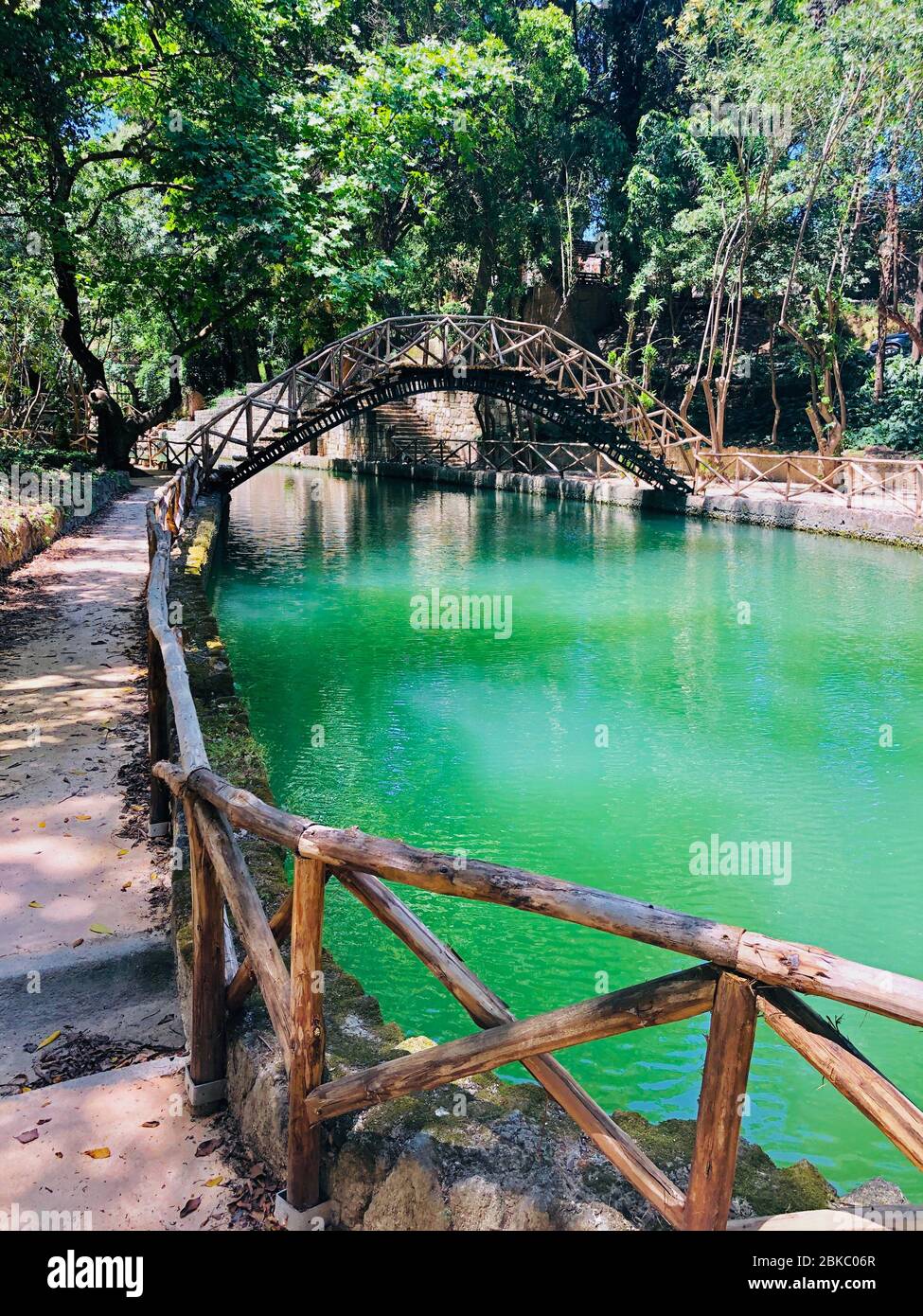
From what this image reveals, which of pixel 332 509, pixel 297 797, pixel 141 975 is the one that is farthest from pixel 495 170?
pixel 141 975

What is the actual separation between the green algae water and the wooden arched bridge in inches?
134

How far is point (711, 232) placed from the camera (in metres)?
27.0

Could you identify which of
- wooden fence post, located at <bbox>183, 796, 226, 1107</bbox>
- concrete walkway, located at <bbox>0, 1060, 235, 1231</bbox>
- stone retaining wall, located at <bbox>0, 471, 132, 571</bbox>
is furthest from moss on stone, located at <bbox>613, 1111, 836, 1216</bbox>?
stone retaining wall, located at <bbox>0, 471, 132, 571</bbox>

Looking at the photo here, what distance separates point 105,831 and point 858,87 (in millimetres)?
20586

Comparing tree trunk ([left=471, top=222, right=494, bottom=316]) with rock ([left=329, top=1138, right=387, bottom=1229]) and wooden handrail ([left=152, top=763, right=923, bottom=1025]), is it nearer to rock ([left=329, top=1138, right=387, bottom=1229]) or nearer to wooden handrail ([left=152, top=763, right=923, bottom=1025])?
wooden handrail ([left=152, top=763, right=923, bottom=1025])

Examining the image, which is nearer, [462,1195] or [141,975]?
[462,1195]

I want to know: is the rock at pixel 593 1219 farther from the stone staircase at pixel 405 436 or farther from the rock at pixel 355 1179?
the stone staircase at pixel 405 436

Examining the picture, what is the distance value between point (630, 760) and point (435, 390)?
1589 centimetres

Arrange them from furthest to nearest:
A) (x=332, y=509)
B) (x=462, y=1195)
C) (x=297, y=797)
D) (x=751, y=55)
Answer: (x=332, y=509), (x=751, y=55), (x=297, y=797), (x=462, y=1195)

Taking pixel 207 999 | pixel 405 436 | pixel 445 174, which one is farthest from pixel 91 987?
pixel 405 436

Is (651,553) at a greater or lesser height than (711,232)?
lesser

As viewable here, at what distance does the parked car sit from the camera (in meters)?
29.9

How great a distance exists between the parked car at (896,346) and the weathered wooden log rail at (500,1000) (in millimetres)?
29845

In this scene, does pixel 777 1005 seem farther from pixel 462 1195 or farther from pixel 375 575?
pixel 375 575
